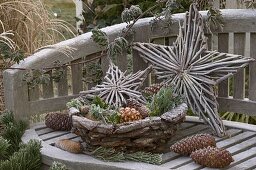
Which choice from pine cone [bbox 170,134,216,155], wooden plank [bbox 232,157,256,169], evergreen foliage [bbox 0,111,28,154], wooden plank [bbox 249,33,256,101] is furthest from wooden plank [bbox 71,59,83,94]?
wooden plank [bbox 232,157,256,169]

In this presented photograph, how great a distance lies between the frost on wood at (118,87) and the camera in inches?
98.8

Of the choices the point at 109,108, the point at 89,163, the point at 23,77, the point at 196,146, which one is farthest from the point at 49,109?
the point at 196,146

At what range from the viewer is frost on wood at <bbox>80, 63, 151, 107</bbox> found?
251 centimetres

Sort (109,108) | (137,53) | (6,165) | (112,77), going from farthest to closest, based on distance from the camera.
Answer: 1. (137,53)
2. (112,77)
3. (109,108)
4. (6,165)

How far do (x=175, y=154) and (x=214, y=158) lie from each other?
22 cm

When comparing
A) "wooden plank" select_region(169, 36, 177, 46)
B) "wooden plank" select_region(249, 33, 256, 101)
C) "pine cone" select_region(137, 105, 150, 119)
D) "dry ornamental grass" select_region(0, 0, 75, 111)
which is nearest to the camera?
"pine cone" select_region(137, 105, 150, 119)

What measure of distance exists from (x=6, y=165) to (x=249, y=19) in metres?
1.27

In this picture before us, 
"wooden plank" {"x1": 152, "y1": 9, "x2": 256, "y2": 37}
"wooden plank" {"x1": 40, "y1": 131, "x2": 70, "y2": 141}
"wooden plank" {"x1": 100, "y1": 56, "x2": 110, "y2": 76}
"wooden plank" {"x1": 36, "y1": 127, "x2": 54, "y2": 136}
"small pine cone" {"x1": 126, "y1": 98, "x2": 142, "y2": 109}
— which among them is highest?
"wooden plank" {"x1": 152, "y1": 9, "x2": 256, "y2": 37}

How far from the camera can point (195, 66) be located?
103 inches

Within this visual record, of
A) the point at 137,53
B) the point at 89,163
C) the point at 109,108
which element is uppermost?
the point at 137,53

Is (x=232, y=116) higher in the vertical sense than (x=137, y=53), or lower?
lower

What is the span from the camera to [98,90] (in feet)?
8.38

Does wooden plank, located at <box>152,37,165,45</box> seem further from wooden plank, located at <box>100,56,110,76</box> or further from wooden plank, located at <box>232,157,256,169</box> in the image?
wooden plank, located at <box>232,157,256,169</box>

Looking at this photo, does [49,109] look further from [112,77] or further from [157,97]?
[157,97]
